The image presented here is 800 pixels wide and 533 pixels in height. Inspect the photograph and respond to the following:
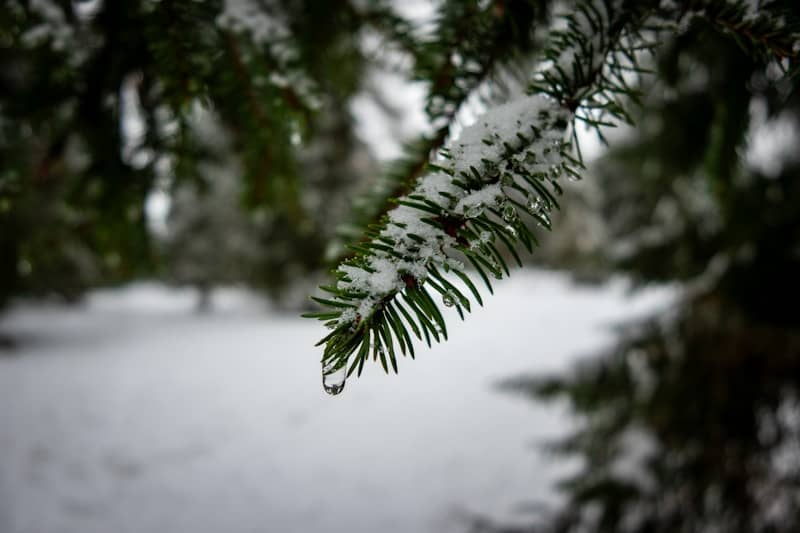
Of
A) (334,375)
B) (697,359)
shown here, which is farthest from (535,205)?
(697,359)

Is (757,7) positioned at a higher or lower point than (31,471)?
lower

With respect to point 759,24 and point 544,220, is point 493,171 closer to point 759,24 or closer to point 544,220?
point 544,220

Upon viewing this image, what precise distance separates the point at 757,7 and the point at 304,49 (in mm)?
714

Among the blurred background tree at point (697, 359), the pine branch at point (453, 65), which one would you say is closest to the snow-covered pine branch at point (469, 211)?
the pine branch at point (453, 65)

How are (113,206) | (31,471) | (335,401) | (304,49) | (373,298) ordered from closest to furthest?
(373,298) → (304,49) → (113,206) → (31,471) → (335,401)

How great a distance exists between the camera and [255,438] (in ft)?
16.7

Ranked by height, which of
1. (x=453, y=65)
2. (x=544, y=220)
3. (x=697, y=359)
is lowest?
(x=697, y=359)

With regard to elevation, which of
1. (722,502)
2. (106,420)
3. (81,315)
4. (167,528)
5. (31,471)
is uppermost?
(81,315)

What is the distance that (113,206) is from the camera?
103 centimetres

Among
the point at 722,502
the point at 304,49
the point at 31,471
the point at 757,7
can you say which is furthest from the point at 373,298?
the point at 31,471

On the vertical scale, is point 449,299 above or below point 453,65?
below

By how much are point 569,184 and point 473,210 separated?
1.54 metres

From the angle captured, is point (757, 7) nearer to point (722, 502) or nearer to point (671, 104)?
point (671, 104)

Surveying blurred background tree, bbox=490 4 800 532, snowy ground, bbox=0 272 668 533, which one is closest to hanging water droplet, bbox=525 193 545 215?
blurred background tree, bbox=490 4 800 532
